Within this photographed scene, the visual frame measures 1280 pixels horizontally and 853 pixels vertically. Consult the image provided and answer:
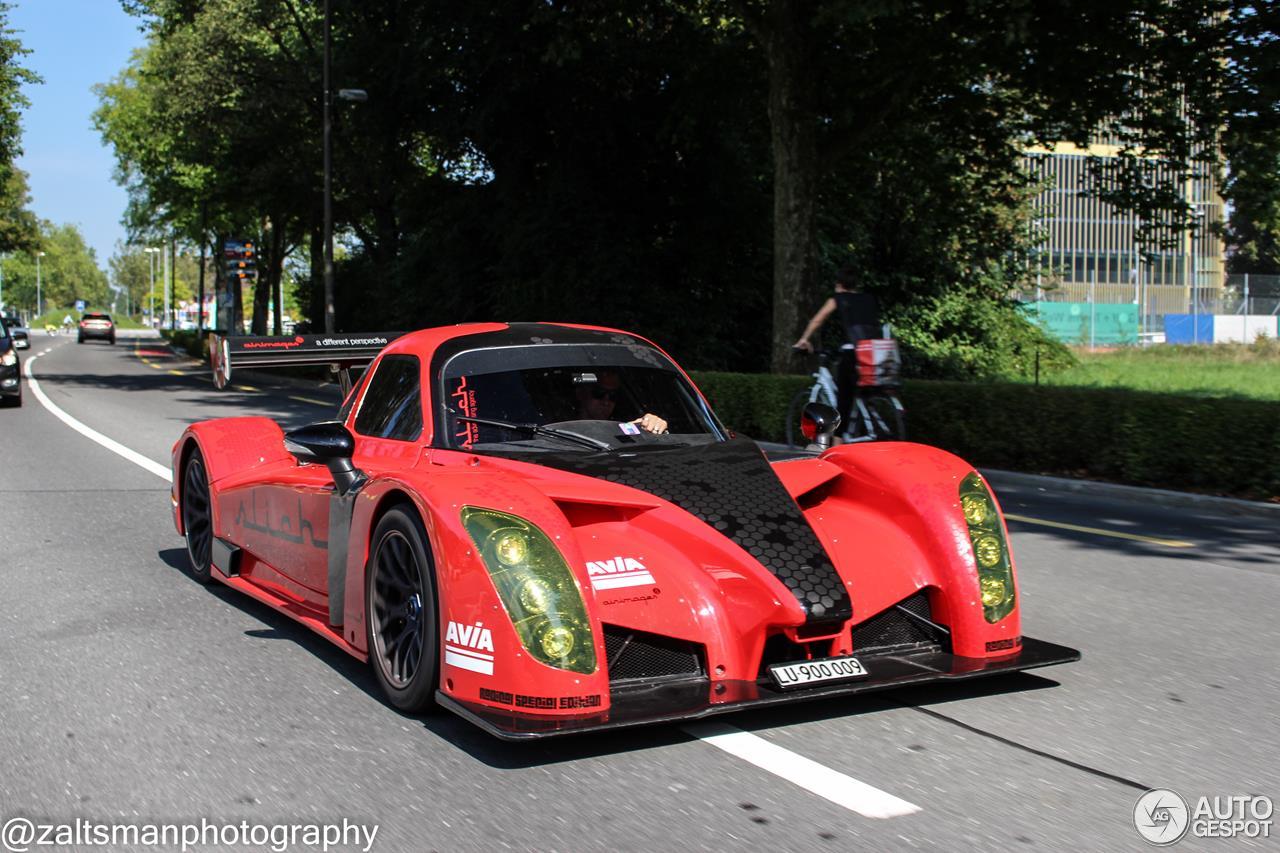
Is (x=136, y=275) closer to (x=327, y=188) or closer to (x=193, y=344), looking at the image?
(x=193, y=344)

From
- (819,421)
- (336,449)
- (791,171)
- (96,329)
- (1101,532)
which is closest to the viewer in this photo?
(336,449)

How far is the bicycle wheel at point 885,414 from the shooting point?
12.9m

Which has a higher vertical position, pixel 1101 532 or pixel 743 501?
pixel 743 501

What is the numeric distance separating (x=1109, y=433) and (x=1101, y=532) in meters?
Answer: 3.33

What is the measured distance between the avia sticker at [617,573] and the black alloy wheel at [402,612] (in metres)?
0.54

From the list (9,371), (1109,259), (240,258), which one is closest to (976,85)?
(9,371)

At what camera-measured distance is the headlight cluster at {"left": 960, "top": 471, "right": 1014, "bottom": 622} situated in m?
4.70

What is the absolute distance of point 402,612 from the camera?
457 centimetres

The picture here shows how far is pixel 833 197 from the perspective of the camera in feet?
88.8

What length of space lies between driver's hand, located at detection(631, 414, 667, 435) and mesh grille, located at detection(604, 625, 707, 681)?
144 centimetres

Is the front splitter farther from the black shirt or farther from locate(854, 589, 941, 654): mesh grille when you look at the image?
the black shirt

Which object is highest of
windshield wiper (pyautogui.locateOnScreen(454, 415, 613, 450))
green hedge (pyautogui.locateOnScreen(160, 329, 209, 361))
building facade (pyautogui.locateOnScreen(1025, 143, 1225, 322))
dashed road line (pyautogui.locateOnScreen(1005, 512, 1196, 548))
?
building facade (pyautogui.locateOnScreen(1025, 143, 1225, 322))

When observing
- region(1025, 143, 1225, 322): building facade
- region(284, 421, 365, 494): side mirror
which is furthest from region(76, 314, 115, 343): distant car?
region(284, 421, 365, 494): side mirror

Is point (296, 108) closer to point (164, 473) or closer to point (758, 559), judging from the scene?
point (164, 473)
